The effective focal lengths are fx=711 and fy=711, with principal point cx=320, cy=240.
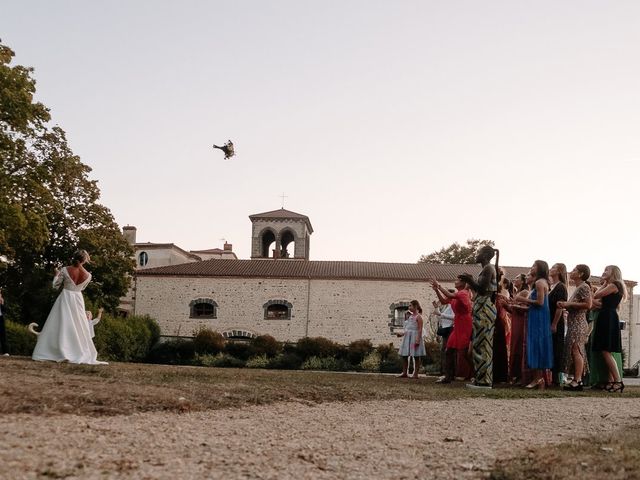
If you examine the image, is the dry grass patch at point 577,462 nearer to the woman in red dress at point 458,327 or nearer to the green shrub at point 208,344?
the woman in red dress at point 458,327

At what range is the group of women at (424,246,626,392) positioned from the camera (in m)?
9.76

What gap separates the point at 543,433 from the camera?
5605mm

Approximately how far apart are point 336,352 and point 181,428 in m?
22.5

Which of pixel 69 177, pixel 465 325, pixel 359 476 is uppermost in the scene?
pixel 69 177

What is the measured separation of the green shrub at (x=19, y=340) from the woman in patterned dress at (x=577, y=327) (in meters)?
15.3

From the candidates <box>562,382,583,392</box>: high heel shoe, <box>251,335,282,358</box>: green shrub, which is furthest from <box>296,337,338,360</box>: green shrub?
<box>562,382,583,392</box>: high heel shoe

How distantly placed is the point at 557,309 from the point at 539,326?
0.44 meters

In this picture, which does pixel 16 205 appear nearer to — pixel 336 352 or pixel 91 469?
pixel 336 352

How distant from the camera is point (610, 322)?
33.2ft

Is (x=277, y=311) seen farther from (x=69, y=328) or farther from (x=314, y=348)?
(x=69, y=328)

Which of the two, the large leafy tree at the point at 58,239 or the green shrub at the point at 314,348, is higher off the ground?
the large leafy tree at the point at 58,239

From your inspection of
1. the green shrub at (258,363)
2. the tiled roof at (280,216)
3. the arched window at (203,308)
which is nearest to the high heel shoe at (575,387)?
the green shrub at (258,363)

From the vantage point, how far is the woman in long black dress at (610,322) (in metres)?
10.0

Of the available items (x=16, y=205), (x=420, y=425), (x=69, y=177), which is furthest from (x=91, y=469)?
(x=69, y=177)
